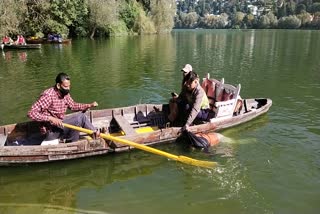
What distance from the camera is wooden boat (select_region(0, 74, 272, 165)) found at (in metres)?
9.06

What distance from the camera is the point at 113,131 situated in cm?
1141

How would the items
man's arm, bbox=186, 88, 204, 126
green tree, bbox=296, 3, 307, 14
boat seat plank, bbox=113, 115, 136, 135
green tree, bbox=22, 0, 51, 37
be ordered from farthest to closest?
green tree, bbox=296, 3, 307, 14, green tree, bbox=22, 0, 51, 37, man's arm, bbox=186, 88, 204, 126, boat seat plank, bbox=113, 115, 136, 135

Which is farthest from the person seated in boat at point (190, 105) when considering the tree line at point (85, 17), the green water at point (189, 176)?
the tree line at point (85, 17)

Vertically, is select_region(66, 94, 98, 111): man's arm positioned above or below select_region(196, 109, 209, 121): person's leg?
above

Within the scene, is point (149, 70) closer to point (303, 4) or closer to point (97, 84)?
point (97, 84)

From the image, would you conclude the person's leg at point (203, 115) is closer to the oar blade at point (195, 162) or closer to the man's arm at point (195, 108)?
the man's arm at point (195, 108)

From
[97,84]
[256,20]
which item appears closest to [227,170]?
[97,84]

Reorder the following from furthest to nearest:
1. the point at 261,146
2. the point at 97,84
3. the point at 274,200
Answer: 1. the point at 97,84
2. the point at 261,146
3. the point at 274,200

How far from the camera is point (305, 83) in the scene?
20.8m

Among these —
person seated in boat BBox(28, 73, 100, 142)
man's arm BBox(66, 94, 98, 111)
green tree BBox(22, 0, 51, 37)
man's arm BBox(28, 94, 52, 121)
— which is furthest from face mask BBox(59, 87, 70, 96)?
green tree BBox(22, 0, 51, 37)

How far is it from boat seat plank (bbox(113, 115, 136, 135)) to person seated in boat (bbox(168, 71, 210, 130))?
62.0 inches

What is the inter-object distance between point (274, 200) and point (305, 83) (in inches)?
561

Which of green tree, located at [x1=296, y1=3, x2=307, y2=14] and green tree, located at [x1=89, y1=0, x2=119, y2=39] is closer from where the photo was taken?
green tree, located at [x1=89, y1=0, x2=119, y2=39]

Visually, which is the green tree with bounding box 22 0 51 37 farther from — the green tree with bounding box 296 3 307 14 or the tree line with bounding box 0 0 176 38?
the green tree with bounding box 296 3 307 14
